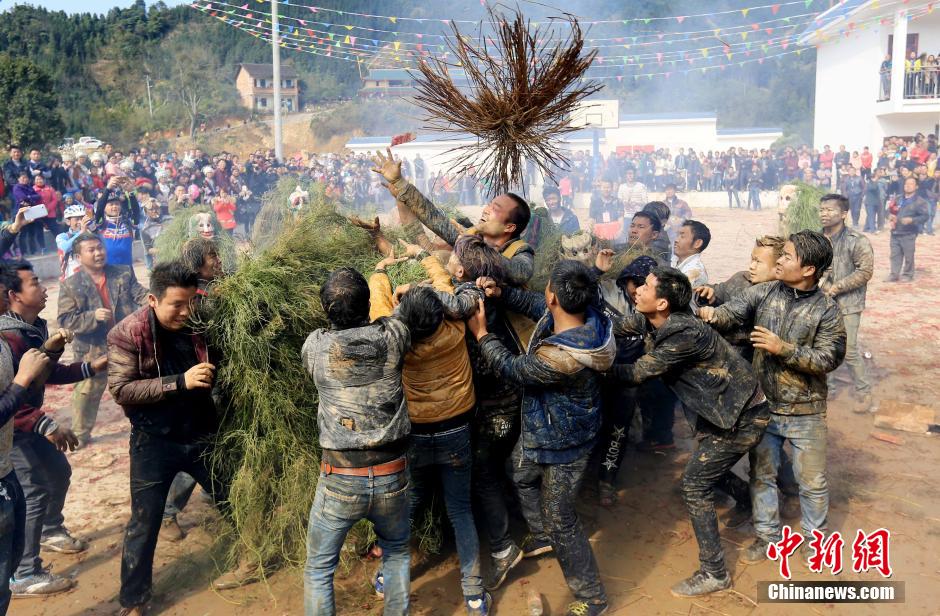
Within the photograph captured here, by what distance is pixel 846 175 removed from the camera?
22703mm

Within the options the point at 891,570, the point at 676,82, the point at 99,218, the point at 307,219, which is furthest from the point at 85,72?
the point at 891,570

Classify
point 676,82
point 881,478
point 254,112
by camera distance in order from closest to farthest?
point 881,478 → point 676,82 → point 254,112

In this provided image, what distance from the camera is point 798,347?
4234 millimetres

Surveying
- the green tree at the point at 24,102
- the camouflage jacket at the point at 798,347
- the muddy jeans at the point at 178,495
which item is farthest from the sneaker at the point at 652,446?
the green tree at the point at 24,102

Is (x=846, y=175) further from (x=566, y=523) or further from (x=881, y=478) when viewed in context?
(x=566, y=523)

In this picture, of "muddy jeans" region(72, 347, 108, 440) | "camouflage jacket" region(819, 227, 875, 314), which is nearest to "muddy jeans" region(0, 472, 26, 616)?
"muddy jeans" region(72, 347, 108, 440)

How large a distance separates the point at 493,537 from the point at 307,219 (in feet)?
8.00

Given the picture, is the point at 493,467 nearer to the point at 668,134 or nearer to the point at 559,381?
the point at 559,381

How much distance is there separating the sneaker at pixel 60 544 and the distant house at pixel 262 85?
5431 centimetres

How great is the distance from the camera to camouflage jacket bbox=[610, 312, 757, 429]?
4.01 meters

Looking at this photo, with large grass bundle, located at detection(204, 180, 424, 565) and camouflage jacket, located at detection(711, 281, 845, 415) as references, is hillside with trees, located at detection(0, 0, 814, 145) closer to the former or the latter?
camouflage jacket, located at detection(711, 281, 845, 415)

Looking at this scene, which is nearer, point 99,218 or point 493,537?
point 493,537

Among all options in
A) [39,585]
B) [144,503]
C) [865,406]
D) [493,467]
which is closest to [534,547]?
[493,467]

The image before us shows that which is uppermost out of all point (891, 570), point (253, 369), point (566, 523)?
point (253, 369)
